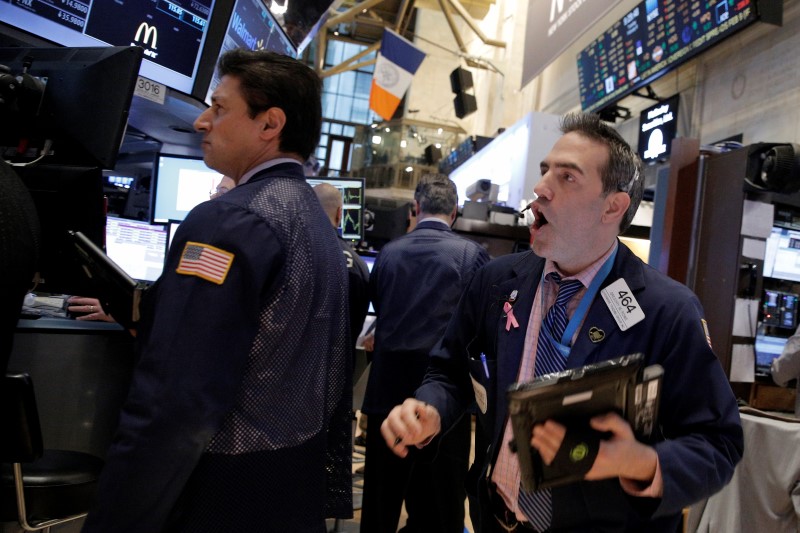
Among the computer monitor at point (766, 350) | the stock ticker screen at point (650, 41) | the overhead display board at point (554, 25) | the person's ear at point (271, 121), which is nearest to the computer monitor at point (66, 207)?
the person's ear at point (271, 121)

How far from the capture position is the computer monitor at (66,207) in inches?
75.1

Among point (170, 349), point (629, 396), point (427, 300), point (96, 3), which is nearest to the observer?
point (629, 396)

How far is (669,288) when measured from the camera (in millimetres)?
1452

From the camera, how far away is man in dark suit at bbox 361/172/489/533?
126 inches

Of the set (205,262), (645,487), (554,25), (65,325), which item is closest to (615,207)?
(645,487)

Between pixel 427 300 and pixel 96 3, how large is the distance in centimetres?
208

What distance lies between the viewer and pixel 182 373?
1201 millimetres

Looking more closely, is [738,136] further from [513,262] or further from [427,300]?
[513,262]

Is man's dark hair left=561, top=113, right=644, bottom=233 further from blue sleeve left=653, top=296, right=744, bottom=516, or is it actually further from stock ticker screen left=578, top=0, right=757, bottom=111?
stock ticker screen left=578, top=0, right=757, bottom=111

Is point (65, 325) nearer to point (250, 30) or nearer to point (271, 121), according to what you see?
point (271, 121)

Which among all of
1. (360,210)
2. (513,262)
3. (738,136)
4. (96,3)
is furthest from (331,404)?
(738,136)

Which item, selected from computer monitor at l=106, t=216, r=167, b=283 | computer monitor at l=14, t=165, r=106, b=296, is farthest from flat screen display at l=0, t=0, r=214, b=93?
computer monitor at l=14, t=165, r=106, b=296

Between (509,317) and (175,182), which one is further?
(175,182)

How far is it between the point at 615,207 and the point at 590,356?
408 mm
